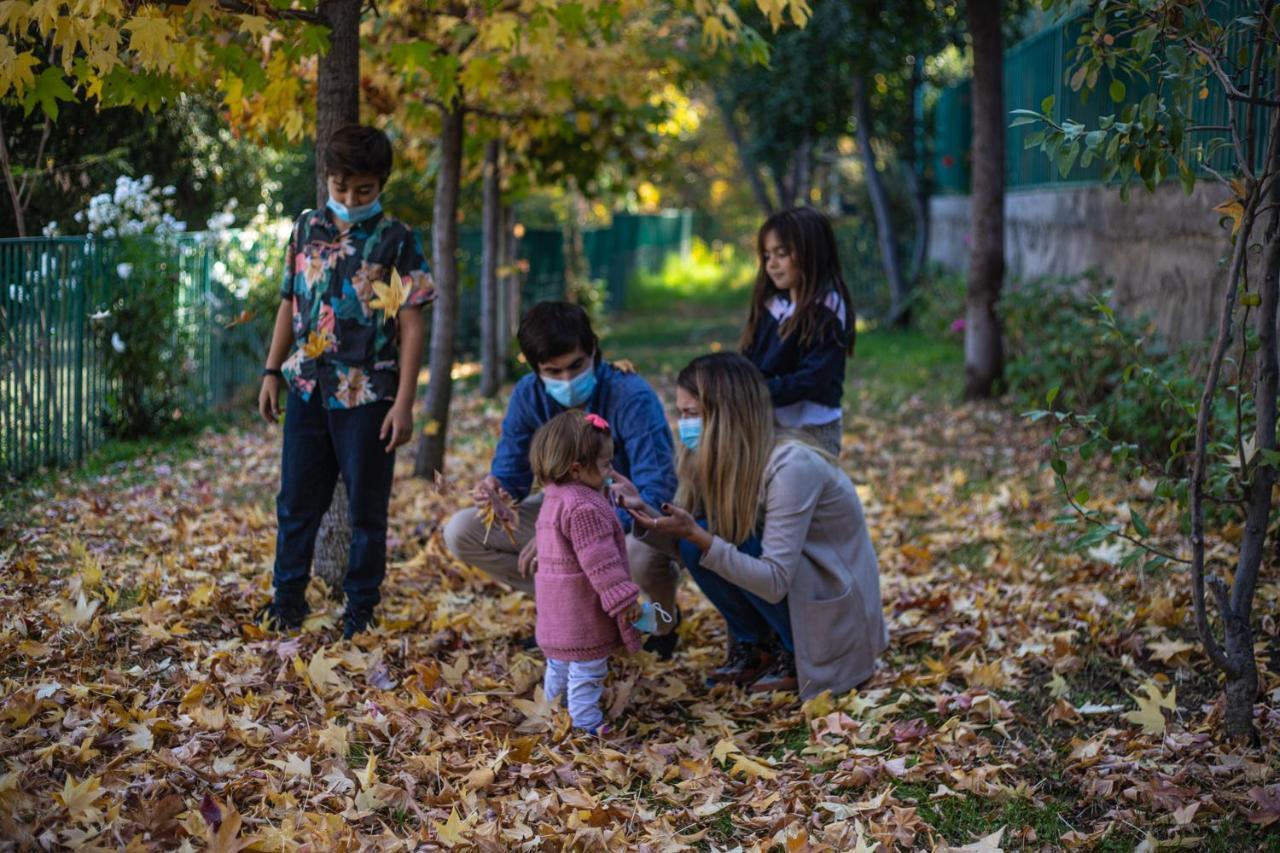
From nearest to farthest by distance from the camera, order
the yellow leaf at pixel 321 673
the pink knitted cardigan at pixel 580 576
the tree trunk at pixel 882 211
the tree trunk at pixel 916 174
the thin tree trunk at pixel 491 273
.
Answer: the pink knitted cardigan at pixel 580 576
the yellow leaf at pixel 321 673
the thin tree trunk at pixel 491 273
the tree trunk at pixel 882 211
the tree trunk at pixel 916 174

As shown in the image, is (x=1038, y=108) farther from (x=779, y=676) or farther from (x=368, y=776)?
(x=368, y=776)

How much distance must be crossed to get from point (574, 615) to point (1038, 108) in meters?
9.15

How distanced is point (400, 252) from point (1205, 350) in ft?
13.9

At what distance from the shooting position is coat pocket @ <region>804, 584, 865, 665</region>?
177 inches

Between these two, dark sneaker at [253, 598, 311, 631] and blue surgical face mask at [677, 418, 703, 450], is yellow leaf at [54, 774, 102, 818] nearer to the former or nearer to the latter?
dark sneaker at [253, 598, 311, 631]

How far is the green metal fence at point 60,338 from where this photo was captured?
21.8 ft

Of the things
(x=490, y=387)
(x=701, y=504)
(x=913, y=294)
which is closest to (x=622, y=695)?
(x=701, y=504)

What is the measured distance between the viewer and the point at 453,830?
339 cm

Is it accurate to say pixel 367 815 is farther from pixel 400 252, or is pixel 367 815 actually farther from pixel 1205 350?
pixel 1205 350

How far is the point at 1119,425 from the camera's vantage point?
7.35 m

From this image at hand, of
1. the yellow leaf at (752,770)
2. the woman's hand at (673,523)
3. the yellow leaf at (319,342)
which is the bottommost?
the yellow leaf at (752,770)

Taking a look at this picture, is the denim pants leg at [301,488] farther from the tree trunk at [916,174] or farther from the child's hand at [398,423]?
the tree trunk at [916,174]

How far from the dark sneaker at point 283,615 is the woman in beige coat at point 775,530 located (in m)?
1.37

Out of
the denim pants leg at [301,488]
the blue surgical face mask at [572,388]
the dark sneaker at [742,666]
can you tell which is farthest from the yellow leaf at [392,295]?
the dark sneaker at [742,666]
